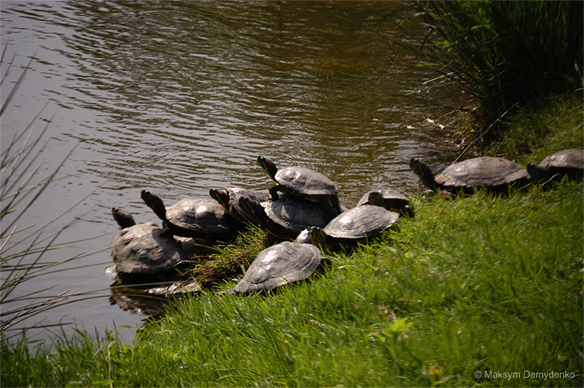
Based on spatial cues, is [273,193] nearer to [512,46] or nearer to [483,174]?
[483,174]

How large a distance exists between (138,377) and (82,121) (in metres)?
5.84

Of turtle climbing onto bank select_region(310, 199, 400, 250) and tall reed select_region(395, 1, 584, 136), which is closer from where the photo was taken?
turtle climbing onto bank select_region(310, 199, 400, 250)

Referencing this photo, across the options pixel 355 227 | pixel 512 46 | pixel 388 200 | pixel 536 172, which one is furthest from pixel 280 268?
pixel 512 46

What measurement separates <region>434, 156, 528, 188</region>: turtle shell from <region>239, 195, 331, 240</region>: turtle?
134 centimetres

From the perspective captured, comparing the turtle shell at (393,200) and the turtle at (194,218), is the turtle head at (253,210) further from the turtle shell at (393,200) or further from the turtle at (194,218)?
the turtle shell at (393,200)

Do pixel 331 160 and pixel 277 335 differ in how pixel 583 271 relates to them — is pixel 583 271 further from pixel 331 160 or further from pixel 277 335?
pixel 331 160

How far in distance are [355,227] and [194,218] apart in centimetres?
186

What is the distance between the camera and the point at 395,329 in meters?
1.95

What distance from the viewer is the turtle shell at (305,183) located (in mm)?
4582

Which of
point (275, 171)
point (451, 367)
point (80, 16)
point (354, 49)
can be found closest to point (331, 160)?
point (275, 171)

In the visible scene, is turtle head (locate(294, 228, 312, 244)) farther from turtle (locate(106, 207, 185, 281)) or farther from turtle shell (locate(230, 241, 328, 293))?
turtle (locate(106, 207, 185, 281))

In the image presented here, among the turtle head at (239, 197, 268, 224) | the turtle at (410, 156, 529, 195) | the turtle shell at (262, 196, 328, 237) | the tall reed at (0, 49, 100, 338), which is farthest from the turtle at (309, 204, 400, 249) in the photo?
the tall reed at (0, 49, 100, 338)

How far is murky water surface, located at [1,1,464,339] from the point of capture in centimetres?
543

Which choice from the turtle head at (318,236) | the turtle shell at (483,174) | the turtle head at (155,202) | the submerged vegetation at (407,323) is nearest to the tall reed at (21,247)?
the submerged vegetation at (407,323)
